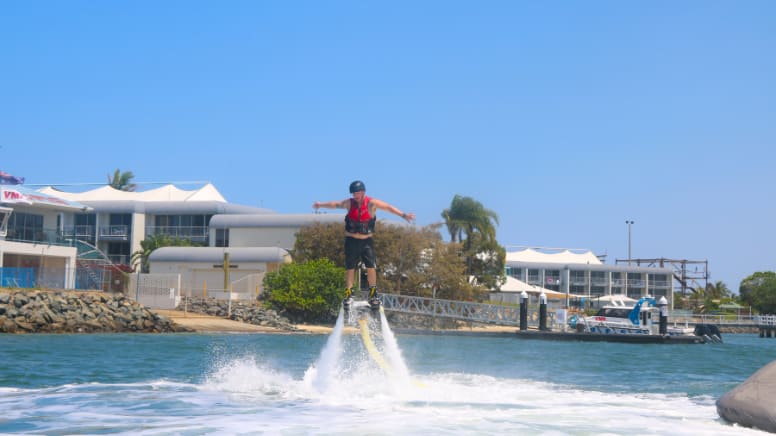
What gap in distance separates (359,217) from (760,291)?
102070 millimetres

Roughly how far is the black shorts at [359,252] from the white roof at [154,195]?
64532mm

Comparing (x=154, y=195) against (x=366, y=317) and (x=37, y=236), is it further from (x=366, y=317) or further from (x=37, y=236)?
(x=366, y=317)

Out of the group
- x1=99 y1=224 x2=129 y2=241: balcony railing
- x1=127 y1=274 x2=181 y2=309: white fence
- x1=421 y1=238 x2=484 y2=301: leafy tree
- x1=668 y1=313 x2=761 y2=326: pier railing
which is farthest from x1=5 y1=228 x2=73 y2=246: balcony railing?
x1=668 y1=313 x2=761 y2=326: pier railing

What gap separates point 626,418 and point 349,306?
5423 mm

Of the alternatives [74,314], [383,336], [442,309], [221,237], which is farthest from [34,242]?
[383,336]

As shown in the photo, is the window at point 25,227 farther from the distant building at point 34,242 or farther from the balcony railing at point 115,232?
the balcony railing at point 115,232

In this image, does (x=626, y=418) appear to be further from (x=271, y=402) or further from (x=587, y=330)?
(x=587, y=330)

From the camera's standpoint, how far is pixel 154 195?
79.4 metres

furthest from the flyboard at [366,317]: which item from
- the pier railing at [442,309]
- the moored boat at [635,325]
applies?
the moored boat at [635,325]

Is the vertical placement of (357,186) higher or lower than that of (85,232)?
lower

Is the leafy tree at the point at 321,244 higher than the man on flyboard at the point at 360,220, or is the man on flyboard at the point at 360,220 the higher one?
the leafy tree at the point at 321,244

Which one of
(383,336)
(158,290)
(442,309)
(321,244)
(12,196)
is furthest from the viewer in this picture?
(321,244)

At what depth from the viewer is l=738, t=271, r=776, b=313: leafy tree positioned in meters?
103

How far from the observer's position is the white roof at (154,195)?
78250mm
